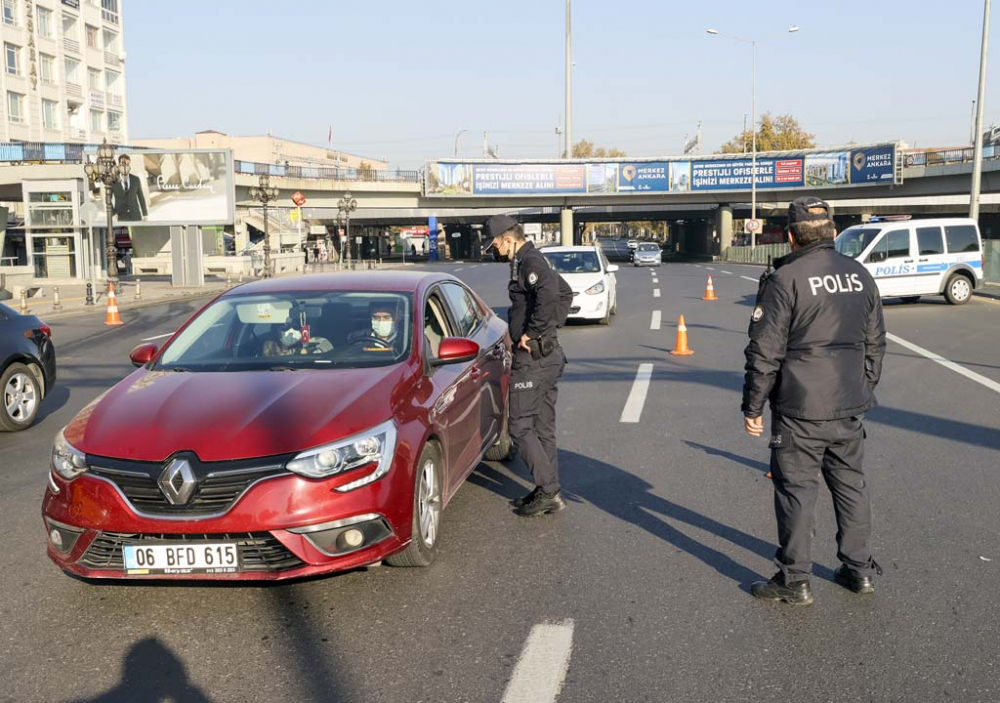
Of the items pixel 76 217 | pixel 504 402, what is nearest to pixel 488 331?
pixel 504 402

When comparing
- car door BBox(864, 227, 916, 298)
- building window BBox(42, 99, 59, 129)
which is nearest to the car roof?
car door BBox(864, 227, 916, 298)

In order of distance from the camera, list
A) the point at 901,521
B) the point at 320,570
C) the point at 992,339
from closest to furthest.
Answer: the point at 320,570 < the point at 901,521 < the point at 992,339

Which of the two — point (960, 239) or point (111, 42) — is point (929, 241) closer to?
point (960, 239)

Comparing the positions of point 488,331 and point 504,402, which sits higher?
point 488,331

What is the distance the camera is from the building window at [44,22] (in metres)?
64.2

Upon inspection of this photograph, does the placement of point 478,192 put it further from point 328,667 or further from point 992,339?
point 328,667

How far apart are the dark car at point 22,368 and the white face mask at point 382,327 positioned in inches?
201

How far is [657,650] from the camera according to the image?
4074mm

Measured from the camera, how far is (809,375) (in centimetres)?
447

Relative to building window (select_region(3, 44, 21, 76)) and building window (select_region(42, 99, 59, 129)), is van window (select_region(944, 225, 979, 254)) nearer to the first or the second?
building window (select_region(3, 44, 21, 76))

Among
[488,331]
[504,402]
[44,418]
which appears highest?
[488,331]

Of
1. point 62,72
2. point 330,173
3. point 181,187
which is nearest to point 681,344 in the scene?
point 181,187

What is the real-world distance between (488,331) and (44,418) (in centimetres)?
552

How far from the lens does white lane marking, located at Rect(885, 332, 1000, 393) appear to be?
11383 millimetres
